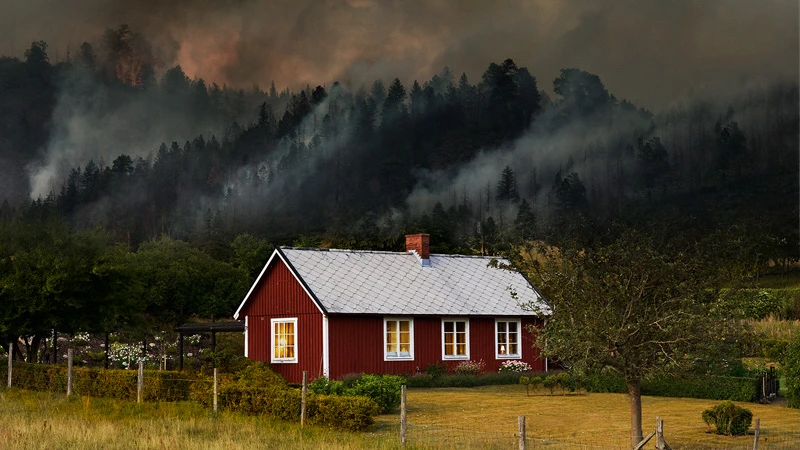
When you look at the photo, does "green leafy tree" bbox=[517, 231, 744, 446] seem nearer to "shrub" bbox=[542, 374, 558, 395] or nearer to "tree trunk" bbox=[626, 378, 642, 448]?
"tree trunk" bbox=[626, 378, 642, 448]

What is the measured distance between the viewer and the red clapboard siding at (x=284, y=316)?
3678 cm

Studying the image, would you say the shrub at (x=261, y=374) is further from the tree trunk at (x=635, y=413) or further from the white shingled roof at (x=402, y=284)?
the tree trunk at (x=635, y=413)

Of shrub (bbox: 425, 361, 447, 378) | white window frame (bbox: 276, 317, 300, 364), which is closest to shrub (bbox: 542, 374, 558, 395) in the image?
shrub (bbox: 425, 361, 447, 378)

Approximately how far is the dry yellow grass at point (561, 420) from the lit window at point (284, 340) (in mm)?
6027

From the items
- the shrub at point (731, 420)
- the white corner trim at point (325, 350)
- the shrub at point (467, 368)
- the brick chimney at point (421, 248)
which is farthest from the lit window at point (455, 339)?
the shrub at point (731, 420)

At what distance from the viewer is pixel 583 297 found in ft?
60.3

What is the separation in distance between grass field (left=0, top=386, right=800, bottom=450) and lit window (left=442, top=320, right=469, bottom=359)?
834 centimetres

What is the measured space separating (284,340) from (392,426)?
610 inches

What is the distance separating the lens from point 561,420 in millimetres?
25484

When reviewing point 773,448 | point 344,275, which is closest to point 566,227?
point 773,448

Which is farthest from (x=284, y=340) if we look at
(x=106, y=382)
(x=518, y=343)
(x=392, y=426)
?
(x=392, y=426)

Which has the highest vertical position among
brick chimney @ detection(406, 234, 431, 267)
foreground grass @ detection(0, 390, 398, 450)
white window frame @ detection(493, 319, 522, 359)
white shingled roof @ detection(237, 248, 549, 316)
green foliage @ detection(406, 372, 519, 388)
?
brick chimney @ detection(406, 234, 431, 267)

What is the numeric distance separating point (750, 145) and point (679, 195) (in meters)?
21.7

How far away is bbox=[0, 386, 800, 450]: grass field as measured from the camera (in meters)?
19.1
